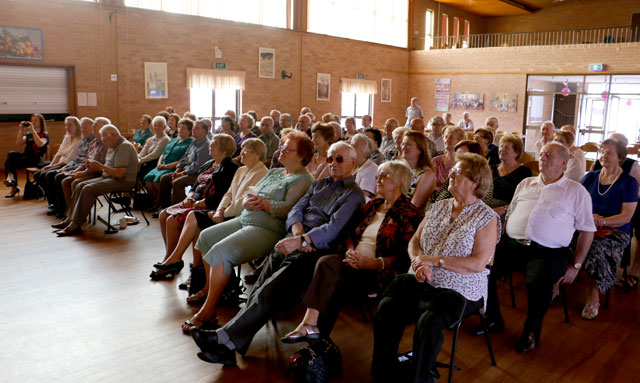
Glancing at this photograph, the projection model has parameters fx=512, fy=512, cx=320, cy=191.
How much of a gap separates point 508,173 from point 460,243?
1.77 metres

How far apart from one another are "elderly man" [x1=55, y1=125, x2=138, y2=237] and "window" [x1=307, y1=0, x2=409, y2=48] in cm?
1120

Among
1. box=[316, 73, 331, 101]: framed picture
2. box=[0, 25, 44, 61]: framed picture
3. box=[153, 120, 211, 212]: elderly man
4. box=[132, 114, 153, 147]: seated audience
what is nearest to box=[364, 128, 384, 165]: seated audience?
box=[153, 120, 211, 212]: elderly man

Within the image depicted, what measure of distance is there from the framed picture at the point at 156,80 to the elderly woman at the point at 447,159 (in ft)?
31.0

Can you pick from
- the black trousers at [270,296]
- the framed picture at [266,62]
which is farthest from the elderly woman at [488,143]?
the framed picture at [266,62]

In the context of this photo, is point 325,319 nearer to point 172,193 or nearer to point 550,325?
point 550,325

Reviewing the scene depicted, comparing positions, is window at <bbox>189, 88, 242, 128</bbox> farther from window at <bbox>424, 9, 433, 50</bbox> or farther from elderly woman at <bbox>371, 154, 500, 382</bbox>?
elderly woman at <bbox>371, 154, 500, 382</bbox>

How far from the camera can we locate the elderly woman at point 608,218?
3.72m

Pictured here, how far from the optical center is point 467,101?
1762cm

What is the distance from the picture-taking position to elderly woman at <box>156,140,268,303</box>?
Result: 4.16m

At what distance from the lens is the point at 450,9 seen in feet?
70.3

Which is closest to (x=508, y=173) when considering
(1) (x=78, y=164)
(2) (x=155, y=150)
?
(2) (x=155, y=150)

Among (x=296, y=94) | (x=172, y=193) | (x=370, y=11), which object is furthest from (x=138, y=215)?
(x=370, y=11)

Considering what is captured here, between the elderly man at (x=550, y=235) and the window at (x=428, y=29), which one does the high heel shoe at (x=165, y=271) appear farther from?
the window at (x=428, y=29)

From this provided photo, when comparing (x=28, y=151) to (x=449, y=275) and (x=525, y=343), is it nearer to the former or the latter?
(x=449, y=275)
